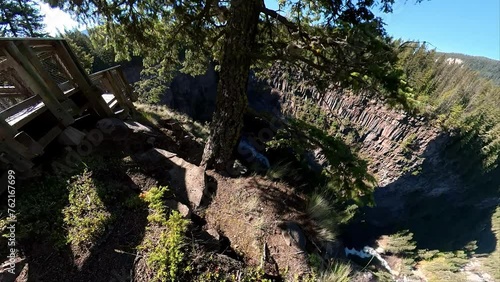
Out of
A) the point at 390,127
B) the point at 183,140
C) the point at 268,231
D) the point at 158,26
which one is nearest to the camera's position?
the point at 268,231

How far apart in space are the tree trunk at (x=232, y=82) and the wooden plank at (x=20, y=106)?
2636 millimetres

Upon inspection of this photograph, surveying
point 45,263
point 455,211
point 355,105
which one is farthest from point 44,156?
point 455,211

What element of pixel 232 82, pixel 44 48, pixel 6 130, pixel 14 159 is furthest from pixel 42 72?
pixel 232 82

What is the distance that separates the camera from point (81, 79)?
168 inches

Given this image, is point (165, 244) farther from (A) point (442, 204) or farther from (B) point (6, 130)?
(A) point (442, 204)

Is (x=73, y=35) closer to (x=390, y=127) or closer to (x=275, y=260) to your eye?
(x=275, y=260)

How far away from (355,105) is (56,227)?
33.0 metres

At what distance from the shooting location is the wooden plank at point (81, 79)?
391cm

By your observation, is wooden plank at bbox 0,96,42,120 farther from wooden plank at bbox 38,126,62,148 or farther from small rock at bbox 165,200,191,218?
small rock at bbox 165,200,191,218

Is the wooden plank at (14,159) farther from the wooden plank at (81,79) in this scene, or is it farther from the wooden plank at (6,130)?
the wooden plank at (81,79)

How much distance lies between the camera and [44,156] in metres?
3.73

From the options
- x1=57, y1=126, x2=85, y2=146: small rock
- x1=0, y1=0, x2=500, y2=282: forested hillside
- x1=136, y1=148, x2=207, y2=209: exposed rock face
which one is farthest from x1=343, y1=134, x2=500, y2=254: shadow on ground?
x1=57, y1=126, x2=85, y2=146: small rock

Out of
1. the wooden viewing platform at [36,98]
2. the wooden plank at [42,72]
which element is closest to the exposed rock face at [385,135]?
the wooden viewing platform at [36,98]

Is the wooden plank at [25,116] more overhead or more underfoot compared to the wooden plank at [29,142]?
more overhead
